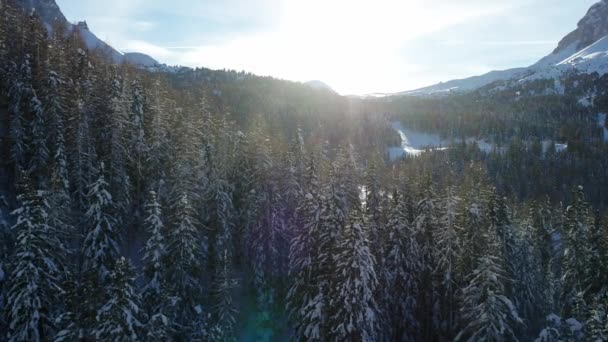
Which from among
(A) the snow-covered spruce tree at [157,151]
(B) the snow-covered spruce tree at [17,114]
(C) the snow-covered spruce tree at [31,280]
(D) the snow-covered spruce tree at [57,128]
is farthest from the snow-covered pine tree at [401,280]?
(B) the snow-covered spruce tree at [17,114]

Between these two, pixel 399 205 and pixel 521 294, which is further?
pixel 521 294

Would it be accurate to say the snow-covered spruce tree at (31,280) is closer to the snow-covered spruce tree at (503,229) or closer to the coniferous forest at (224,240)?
the coniferous forest at (224,240)

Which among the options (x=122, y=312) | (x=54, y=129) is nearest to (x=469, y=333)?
(x=122, y=312)

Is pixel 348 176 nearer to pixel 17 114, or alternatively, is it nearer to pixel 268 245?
pixel 268 245

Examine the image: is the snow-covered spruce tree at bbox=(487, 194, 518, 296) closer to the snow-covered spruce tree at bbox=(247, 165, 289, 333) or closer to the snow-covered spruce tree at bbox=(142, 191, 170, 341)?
the snow-covered spruce tree at bbox=(247, 165, 289, 333)

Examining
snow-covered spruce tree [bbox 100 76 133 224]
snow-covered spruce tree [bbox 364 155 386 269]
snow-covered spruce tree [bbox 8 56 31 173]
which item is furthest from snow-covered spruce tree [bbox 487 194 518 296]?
snow-covered spruce tree [bbox 8 56 31 173]

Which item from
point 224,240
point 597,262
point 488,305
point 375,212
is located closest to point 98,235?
point 224,240

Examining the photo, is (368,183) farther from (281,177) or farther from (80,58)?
(80,58)
